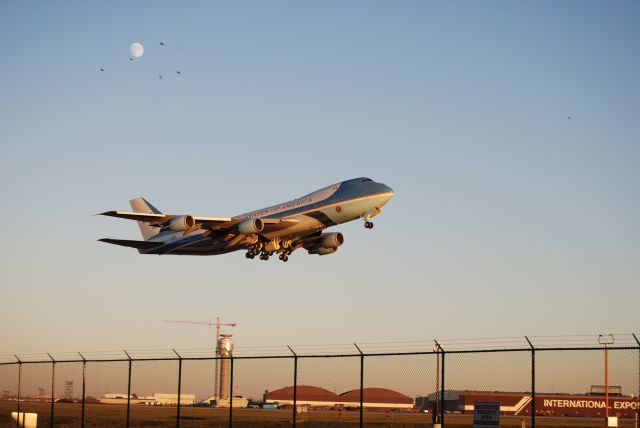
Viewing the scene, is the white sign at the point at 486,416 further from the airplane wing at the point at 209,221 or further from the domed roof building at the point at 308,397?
the domed roof building at the point at 308,397

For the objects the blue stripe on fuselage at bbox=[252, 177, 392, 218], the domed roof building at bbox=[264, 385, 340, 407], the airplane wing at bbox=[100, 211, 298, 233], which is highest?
the blue stripe on fuselage at bbox=[252, 177, 392, 218]

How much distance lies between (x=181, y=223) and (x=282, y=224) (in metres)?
6.47

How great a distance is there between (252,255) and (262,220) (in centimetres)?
422

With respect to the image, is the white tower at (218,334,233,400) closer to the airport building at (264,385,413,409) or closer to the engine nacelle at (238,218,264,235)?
the airport building at (264,385,413,409)

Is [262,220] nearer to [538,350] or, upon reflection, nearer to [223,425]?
[223,425]

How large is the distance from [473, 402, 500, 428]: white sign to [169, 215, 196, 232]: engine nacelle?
32199mm

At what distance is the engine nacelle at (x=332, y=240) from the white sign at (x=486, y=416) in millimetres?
36961

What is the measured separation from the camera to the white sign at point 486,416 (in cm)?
2391

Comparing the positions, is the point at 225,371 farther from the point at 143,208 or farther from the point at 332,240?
the point at 332,240

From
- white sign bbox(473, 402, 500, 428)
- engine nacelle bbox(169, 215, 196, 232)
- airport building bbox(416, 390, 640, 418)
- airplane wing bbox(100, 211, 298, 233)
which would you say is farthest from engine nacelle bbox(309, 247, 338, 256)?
white sign bbox(473, 402, 500, 428)

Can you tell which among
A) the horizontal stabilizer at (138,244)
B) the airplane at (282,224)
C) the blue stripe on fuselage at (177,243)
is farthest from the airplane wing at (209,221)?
the horizontal stabilizer at (138,244)

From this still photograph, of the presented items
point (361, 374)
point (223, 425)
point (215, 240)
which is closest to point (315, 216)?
point (215, 240)

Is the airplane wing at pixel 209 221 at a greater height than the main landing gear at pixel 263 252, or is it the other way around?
the airplane wing at pixel 209 221

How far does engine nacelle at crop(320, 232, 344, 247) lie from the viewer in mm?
60750
